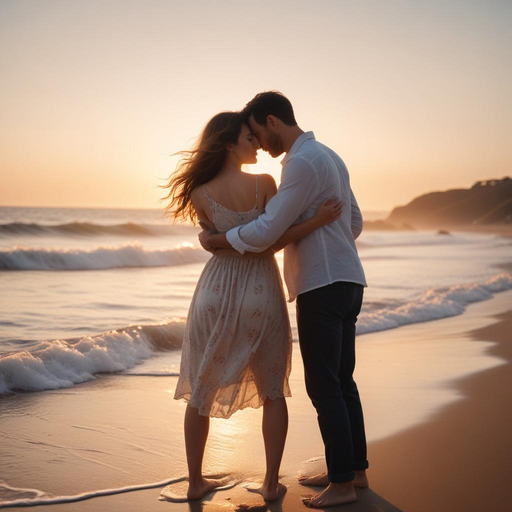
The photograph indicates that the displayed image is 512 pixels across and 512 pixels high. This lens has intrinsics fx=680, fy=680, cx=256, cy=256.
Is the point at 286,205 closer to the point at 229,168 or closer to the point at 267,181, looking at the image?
the point at 267,181

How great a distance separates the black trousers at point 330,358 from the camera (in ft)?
10.7

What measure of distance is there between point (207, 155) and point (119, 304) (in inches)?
272

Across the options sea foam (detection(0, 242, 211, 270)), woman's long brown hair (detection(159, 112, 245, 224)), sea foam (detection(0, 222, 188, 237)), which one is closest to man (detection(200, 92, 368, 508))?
woman's long brown hair (detection(159, 112, 245, 224))

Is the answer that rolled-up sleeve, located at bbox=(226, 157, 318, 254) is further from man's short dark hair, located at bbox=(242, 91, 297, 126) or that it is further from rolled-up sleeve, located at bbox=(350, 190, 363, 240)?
rolled-up sleeve, located at bbox=(350, 190, 363, 240)

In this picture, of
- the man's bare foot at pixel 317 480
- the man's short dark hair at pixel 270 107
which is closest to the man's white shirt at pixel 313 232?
the man's short dark hair at pixel 270 107

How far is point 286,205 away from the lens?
10.3 ft

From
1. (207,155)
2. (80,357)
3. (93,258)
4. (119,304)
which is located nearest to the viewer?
(207,155)

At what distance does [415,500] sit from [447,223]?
8029cm

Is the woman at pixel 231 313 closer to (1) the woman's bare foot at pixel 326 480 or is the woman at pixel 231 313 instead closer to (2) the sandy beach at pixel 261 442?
(1) the woman's bare foot at pixel 326 480

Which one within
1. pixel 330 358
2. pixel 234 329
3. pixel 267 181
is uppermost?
pixel 267 181

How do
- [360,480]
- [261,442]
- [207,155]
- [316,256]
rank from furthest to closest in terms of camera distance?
[261,442]
[360,480]
[207,155]
[316,256]

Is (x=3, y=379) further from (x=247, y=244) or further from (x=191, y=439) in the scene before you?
(x=247, y=244)

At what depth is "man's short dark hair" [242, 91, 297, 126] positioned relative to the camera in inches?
130

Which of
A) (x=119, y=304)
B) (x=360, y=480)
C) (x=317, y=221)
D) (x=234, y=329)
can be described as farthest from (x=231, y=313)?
(x=119, y=304)
